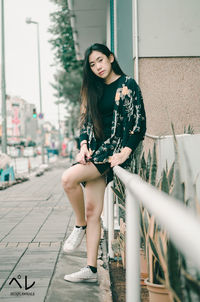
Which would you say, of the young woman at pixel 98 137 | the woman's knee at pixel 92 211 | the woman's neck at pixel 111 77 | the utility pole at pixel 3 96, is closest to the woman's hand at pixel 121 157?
the young woman at pixel 98 137

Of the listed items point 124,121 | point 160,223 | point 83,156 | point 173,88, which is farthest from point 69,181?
point 173,88

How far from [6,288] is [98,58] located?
1.78 meters

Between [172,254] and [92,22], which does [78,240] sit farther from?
[92,22]

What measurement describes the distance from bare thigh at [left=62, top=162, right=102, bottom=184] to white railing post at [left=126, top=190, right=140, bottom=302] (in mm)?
1198

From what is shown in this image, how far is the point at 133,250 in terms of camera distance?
1891 millimetres

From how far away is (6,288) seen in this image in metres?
3.28

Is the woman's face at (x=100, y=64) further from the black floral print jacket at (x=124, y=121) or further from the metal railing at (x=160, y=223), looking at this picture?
the metal railing at (x=160, y=223)

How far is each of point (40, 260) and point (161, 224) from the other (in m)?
3.16

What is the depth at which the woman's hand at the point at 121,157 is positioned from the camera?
9.90ft

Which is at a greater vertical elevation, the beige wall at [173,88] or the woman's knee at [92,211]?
the beige wall at [173,88]

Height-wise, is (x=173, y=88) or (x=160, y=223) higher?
(x=173, y=88)

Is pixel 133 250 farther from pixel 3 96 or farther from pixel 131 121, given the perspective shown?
pixel 3 96

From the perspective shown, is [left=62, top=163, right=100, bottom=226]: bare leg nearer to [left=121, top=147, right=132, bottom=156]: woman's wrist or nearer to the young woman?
the young woman

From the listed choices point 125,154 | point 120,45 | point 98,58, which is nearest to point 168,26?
point 120,45
